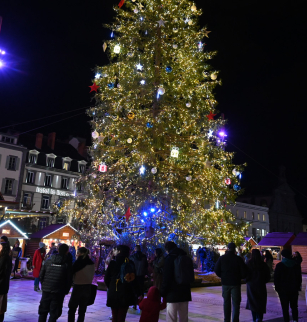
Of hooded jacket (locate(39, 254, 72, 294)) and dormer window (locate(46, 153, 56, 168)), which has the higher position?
dormer window (locate(46, 153, 56, 168))

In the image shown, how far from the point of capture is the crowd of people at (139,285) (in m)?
5.93

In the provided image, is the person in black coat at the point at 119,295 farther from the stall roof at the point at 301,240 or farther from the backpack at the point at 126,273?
the stall roof at the point at 301,240

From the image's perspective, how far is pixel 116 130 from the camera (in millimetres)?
16812

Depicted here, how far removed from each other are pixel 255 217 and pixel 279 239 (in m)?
36.6

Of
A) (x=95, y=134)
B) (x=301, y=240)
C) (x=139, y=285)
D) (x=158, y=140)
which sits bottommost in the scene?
(x=139, y=285)

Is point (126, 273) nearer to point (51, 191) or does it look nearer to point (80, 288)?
point (80, 288)

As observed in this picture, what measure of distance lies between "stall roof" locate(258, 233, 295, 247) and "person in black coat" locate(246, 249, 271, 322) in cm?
2310

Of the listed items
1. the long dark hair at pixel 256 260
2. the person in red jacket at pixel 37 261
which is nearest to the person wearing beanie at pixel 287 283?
the long dark hair at pixel 256 260

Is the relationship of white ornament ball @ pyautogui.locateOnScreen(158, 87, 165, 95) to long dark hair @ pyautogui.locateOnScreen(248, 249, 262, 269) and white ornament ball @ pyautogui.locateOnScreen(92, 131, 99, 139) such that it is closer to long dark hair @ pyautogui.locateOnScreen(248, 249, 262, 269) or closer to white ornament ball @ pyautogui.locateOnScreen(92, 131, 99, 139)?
white ornament ball @ pyautogui.locateOnScreen(92, 131, 99, 139)

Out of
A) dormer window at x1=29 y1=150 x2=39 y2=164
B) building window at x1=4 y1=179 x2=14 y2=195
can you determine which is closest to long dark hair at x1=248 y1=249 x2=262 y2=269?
building window at x1=4 y1=179 x2=14 y2=195

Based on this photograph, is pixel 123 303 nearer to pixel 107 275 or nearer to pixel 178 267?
pixel 107 275

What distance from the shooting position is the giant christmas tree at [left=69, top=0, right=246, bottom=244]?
1602 cm

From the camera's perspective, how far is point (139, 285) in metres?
6.72

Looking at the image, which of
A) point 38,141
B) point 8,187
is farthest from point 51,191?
point 38,141
